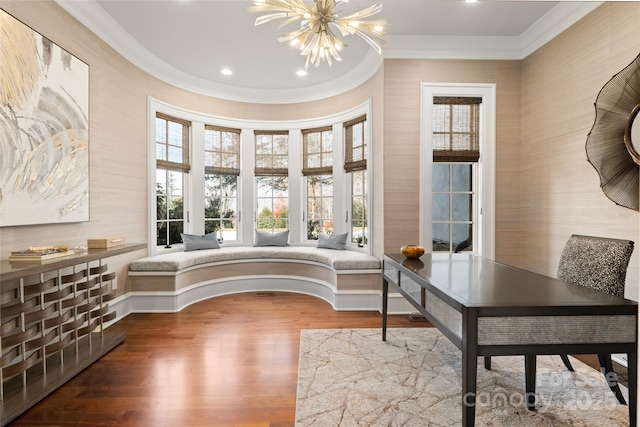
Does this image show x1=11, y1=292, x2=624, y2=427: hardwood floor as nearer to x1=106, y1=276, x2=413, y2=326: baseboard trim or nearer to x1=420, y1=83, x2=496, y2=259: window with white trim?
x1=106, y1=276, x2=413, y2=326: baseboard trim

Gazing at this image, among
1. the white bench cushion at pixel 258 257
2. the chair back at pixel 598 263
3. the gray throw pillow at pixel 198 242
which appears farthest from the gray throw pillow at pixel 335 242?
the chair back at pixel 598 263

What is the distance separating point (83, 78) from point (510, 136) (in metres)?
4.68

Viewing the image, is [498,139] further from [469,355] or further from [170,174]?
[170,174]

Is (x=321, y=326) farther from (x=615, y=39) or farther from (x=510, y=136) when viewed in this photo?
(x=615, y=39)

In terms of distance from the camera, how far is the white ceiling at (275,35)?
129 inches

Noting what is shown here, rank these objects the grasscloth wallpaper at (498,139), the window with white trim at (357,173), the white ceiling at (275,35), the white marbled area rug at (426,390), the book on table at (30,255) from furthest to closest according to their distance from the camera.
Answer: the window with white trim at (357,173) < the white ceiling at (275,35) < the grasscloth wallpaper at (498,139) < the book on table at (30,255) < the white marbled area rug at (426,390)

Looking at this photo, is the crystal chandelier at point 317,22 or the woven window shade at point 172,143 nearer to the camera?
the crystal chandelier at point 317,22

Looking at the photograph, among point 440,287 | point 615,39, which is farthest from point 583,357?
point 615,39

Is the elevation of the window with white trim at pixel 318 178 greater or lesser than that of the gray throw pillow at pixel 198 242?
greater

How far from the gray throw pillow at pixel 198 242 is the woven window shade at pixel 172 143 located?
3.28 feet

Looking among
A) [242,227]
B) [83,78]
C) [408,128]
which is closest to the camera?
[83,78]

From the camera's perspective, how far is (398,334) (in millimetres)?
3309

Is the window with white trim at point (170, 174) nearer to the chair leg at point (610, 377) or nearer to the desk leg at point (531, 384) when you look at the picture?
the desk leg at point (531, 384)

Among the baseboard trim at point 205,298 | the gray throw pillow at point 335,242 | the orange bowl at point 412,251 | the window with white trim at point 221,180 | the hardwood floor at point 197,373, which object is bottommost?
the hardwood floor at point 197,373
